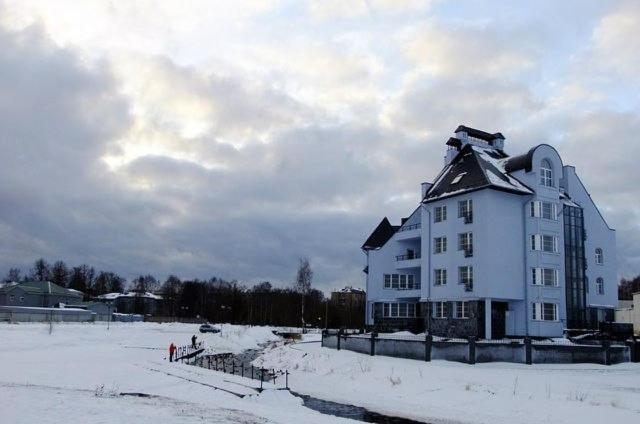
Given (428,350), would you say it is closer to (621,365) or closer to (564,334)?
(621,365)

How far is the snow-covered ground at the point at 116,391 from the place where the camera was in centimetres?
2070

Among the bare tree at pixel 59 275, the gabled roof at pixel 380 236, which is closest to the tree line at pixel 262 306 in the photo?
the bare tree at pixel 59 275

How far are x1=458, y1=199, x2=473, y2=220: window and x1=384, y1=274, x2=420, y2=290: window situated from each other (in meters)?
12.3

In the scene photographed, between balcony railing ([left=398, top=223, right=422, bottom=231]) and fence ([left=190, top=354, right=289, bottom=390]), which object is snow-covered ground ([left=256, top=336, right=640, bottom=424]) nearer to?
fence ([left=190, top=354, right=289, bottom=390])

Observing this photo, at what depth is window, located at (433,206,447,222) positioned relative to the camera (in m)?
54.8

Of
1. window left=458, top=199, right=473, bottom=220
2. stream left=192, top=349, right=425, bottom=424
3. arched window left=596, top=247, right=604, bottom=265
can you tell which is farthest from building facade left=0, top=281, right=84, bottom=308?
stream left=192, top=349, right=425, bottom=424

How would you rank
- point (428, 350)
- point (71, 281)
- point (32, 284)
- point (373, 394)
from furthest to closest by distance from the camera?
point (71, 281)
point (32, 284)
point (428, 350)
point (373, 394)

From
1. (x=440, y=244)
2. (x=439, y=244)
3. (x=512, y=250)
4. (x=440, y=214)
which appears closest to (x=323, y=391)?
(x=512, y=250)

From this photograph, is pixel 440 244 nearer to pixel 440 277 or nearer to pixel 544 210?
pixel 440 277

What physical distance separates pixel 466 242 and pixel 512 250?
381 centimetres

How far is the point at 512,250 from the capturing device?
5072 cm

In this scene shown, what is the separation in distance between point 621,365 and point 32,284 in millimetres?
129094

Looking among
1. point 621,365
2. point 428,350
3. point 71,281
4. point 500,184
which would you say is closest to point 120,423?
point 428,350

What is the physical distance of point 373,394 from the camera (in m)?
30.7
